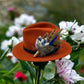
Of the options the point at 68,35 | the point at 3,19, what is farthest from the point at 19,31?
the point at 3,19

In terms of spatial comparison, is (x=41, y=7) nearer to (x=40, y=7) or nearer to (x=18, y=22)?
(x=40, y=7)

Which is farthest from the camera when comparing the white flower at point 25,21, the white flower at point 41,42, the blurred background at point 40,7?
the blurred background at point 40,7

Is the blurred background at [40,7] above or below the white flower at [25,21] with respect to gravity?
above

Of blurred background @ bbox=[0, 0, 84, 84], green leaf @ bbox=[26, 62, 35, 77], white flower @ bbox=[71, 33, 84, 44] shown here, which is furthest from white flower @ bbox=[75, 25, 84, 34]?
blurred background @ bbox=[0, 0, 84, 84]

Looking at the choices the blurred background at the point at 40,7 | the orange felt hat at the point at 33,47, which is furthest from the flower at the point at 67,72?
the blurred background at the point at 40,7

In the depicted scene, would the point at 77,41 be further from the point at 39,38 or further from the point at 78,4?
the point at 78,4

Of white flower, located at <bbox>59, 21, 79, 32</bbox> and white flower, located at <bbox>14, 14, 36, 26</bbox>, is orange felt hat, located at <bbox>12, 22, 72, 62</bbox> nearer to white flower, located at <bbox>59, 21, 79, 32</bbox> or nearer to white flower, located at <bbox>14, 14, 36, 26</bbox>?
white flower, located at <bbox>59, 21, 79, 32</bbox>

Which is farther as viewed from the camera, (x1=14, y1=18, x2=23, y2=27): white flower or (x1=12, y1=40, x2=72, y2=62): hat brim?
(x1=14, y1=18, x2=23, y2=27): white flower

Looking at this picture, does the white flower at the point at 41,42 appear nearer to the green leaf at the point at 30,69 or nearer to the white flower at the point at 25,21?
the green leaf at the point at 30,69
